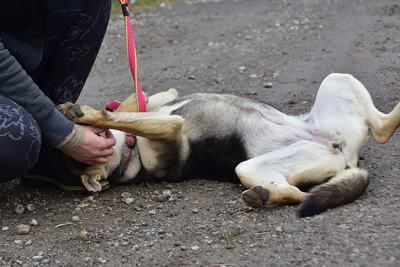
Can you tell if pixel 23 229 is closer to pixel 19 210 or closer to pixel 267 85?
pixel 19 210

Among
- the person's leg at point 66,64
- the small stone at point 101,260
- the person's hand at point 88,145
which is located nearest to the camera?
the small stone at point 101,260

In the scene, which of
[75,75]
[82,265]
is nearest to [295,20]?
[75,75]

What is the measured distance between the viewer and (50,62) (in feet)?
12.6

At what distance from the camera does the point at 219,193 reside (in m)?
3.63

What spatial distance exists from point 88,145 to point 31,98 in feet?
1.22

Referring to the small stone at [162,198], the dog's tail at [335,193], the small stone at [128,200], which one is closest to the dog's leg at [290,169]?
the dog's tail at [335,193]

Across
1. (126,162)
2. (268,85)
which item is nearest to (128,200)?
(126,162)

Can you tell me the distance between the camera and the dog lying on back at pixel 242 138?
356 cm

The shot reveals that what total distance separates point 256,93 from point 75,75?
180cm

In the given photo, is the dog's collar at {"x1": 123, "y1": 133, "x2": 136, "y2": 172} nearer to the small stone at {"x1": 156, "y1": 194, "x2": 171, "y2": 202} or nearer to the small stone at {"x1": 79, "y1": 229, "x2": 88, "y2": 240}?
the small stone at {"x1": 156, "y1": 194, "x2": 171, "y2": 202}

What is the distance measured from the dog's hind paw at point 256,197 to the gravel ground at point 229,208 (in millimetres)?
42

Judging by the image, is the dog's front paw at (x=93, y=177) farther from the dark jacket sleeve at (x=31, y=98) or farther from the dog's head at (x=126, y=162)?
the dark jacket sleeve at (x=31, y=98)

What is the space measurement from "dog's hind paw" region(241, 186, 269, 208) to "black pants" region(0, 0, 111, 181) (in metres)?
1.03

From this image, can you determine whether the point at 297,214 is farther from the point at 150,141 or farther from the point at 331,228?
the point at 150,141
